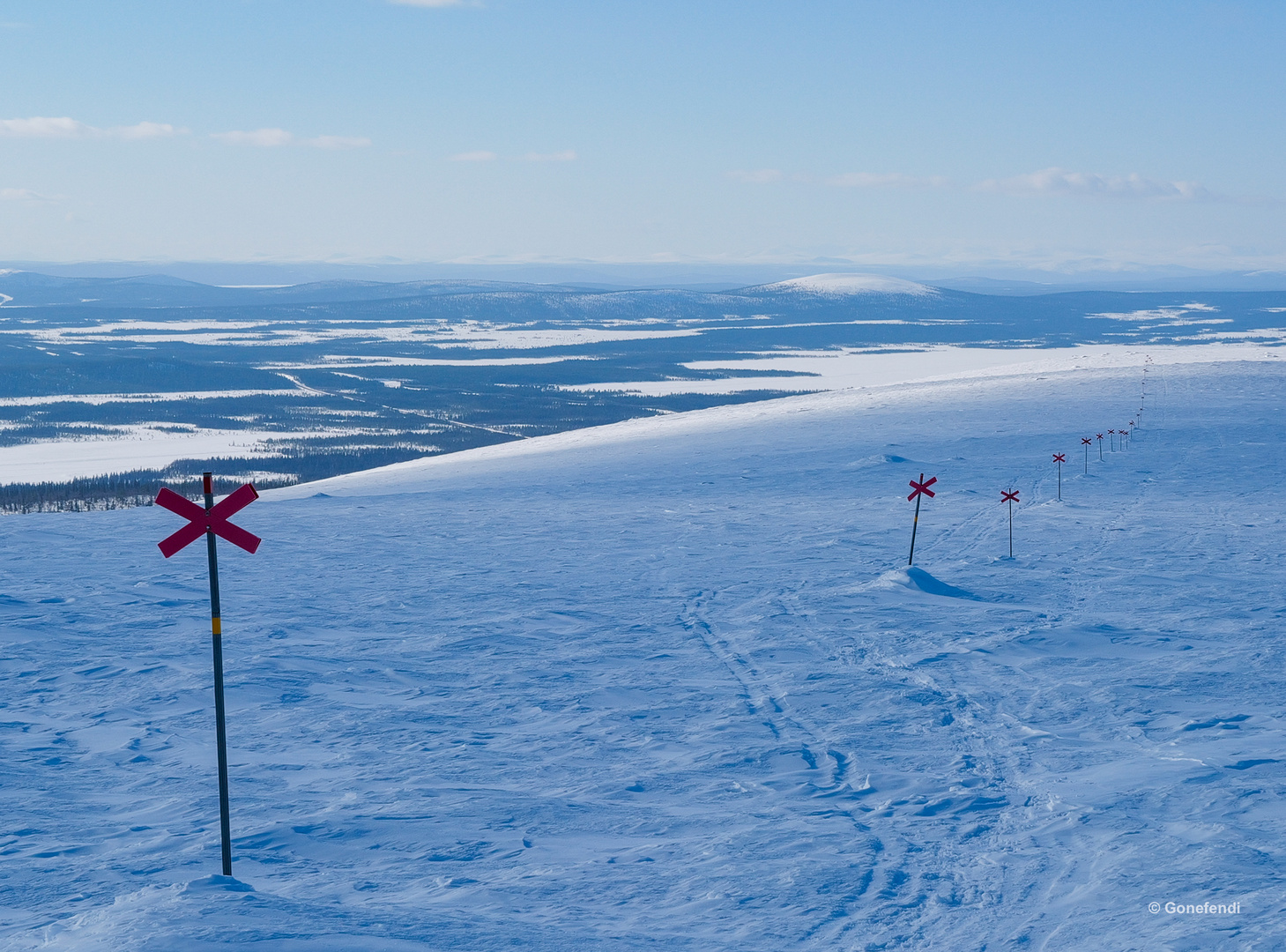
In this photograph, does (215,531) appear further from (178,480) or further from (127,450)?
(127,450)

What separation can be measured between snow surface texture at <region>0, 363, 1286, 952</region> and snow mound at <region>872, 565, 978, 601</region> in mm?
79

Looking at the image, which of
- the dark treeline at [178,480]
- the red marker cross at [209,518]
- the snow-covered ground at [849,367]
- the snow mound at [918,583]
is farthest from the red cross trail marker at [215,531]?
the snow-covered ground at [849,367]

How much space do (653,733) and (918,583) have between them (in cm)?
709

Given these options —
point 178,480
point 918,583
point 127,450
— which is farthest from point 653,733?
point 127,450

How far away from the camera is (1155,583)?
54.9 feet

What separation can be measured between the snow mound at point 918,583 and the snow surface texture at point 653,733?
0.26 ft

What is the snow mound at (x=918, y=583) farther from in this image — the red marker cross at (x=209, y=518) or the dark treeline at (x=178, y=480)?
the dark treeline at (x=178, y=480)

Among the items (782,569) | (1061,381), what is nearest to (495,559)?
(782,569)

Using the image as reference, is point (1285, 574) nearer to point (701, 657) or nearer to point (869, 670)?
point (869, 670)

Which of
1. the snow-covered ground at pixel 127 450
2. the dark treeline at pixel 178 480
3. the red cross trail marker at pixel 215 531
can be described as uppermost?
the red cross trail marker at pixel 215 531

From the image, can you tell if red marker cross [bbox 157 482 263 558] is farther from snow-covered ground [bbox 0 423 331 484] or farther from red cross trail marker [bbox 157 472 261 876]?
snow-covered ground [bbox 0 423 331 484]

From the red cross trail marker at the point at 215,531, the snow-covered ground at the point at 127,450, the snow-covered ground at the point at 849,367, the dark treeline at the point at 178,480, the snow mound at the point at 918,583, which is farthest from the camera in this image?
the snow-covered ground at the point at 849,367

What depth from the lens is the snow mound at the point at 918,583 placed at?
1641 cm

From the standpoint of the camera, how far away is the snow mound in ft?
53.8
